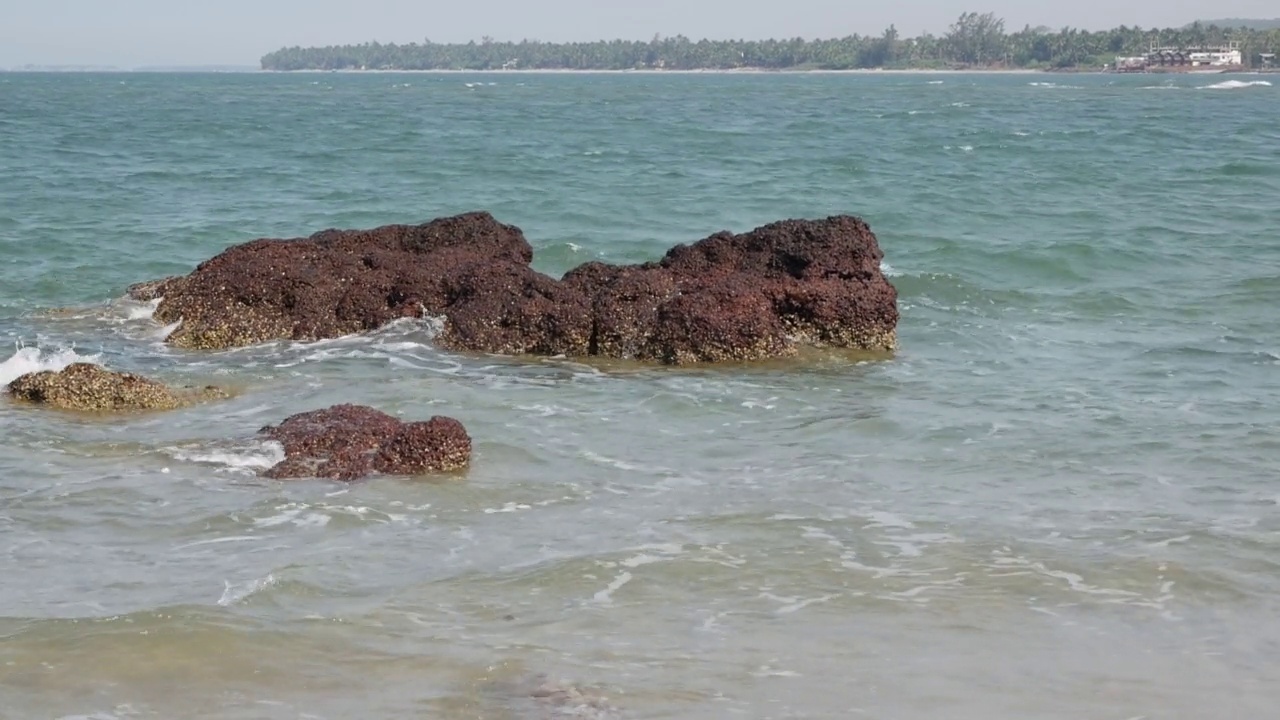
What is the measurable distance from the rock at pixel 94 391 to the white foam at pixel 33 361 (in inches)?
13.6

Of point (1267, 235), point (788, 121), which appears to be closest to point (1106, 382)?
point (1267, 235)

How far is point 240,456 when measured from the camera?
8367 millimetres

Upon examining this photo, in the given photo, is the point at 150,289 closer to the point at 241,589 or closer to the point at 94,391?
the point at 94,391

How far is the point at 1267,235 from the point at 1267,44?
17414 centimetres

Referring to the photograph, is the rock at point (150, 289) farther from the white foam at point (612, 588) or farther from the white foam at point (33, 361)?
the white foam at point (612, 588)

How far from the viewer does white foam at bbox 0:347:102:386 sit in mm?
10453

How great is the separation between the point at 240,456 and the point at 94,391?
1.85 metres

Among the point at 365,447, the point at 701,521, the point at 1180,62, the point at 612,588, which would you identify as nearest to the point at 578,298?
the point at 365,447

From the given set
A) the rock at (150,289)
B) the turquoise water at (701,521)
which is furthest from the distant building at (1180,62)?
the rock at (150,289)

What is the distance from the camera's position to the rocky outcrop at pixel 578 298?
38.0ft

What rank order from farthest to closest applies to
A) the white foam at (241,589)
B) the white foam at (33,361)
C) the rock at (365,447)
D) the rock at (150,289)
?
the rock at (150,289) < the white foam at (33,361) < the rock at (365,447) < the white foam at (241,589)

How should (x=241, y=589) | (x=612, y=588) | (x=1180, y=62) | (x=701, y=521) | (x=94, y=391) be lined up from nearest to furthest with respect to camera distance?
(x=241, y=589), (x=612, y=588), (x=701, y=521), (x=94, y=391), (x=1180, y=62)

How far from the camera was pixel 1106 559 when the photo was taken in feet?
22.8

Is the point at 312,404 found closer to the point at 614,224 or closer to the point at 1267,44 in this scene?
the point at 614,224
